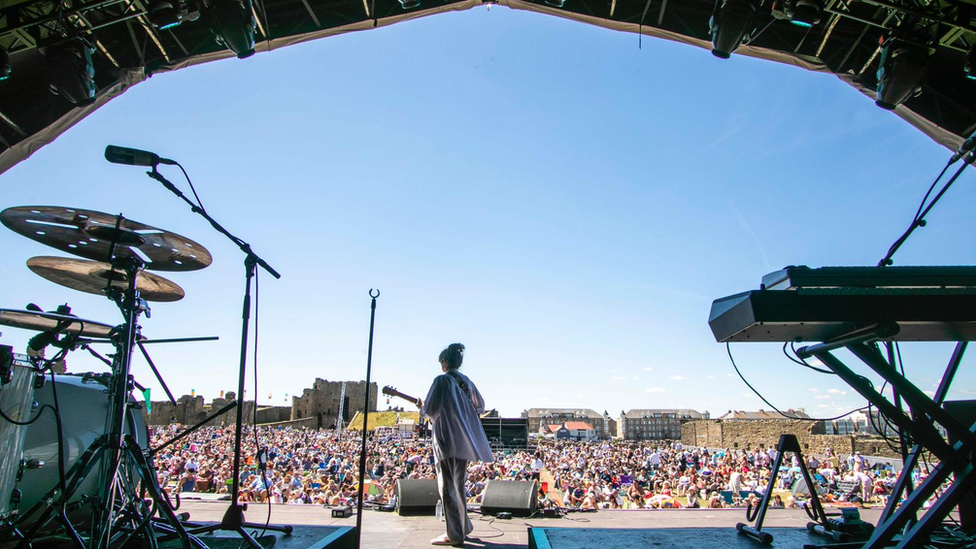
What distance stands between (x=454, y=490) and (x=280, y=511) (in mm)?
1961

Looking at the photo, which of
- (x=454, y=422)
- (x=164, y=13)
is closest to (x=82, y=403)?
(x=454, y=422)

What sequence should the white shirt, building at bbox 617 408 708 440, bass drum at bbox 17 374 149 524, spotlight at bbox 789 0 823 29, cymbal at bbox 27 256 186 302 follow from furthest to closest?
building at bbox 617 408 708 440
spotlight at bbox 789 0 823 29
the white shirt
cymbal at bbox 27 256 186 302
bass drum at bbox 17 374 149 524

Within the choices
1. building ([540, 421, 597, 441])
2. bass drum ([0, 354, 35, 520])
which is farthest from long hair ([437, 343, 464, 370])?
building ([540, 421, 597, 441])

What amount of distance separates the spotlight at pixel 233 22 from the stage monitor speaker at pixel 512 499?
4.50 metres

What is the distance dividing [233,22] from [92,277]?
7.73ft

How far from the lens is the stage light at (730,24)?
4.25 metres

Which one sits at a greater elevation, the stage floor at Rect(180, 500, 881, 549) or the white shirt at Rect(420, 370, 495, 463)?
the white shirt at Rect(420, 370, 495, 463)

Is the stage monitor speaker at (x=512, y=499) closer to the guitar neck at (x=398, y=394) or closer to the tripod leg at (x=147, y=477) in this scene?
the guitar neck at (x=398, y=394)

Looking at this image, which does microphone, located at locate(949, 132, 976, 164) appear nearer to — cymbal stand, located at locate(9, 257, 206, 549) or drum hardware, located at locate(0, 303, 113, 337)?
cymbal stand, located at locate(9, 257, 206, 549)

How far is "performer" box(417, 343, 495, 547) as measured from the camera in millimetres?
3637

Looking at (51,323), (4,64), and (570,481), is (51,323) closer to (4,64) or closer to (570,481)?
(4,64)

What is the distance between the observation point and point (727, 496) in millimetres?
13656

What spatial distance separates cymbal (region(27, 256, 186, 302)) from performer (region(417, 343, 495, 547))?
2.02 metres

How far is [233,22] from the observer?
14.1 feet
